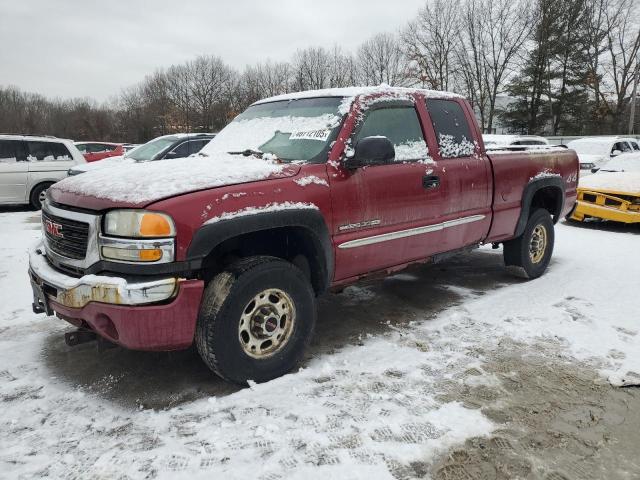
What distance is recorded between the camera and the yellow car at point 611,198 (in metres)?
8.49

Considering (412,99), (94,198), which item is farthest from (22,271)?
(412,99)

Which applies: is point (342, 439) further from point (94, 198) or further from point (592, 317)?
point (592, 317)

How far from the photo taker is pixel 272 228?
123 inches

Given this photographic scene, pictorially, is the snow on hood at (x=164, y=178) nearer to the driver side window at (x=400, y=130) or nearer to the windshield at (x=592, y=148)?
the driver side window at (x=400, y=130)

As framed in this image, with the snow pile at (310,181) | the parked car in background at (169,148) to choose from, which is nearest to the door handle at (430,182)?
the snow pile at (310,181)

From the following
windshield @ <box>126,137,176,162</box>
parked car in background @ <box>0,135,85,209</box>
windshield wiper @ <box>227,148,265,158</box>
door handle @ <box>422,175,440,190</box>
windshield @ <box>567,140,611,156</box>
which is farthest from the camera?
windshield @ <box>567,140,611,156</box>

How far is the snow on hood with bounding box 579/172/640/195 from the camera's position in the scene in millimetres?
8656

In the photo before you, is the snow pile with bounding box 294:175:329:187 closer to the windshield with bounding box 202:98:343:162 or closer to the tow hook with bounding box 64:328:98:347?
the windshield with bounding box 202:98:343:162

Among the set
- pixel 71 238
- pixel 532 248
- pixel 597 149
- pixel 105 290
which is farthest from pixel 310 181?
pixel 597 149

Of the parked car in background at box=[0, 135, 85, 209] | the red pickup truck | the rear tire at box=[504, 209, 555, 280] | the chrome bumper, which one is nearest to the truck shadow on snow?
the rear tire at box=[504, 209, 555, 280]

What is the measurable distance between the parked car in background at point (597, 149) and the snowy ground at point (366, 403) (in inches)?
565

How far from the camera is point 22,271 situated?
19.5 feet

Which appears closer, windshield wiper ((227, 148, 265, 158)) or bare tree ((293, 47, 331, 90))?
windshield wiper ((227, 148, 265, 158))

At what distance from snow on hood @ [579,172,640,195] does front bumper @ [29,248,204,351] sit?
333 inches
